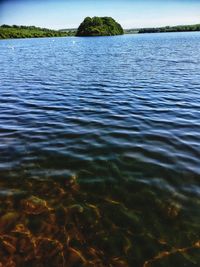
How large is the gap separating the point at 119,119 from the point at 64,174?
6.04 metres

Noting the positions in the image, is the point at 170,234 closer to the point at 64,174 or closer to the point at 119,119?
the point at 64,174

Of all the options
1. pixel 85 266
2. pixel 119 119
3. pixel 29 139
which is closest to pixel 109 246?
pixel 85 266

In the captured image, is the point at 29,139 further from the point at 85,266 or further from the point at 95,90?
the point at 95,90

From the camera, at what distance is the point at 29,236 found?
590 cm

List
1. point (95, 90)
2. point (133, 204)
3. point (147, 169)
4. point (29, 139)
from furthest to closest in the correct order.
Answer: point (95, 90) → point (29, 139) → point (147, 169) → point (133, 204)

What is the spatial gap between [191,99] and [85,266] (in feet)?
47.0

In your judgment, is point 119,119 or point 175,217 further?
point 119,119

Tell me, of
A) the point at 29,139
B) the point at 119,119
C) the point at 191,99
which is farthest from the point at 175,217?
the point at 191,99

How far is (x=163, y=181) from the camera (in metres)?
7.90

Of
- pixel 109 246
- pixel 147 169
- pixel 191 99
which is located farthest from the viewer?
pixel 191 99

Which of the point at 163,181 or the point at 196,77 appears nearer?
the point at 163,181

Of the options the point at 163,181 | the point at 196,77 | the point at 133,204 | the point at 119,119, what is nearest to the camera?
the point at 133,204

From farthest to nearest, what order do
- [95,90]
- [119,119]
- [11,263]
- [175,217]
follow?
[95,90], [119,119], [175,217], [11,263]

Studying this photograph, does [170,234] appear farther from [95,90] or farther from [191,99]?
[95,90]
